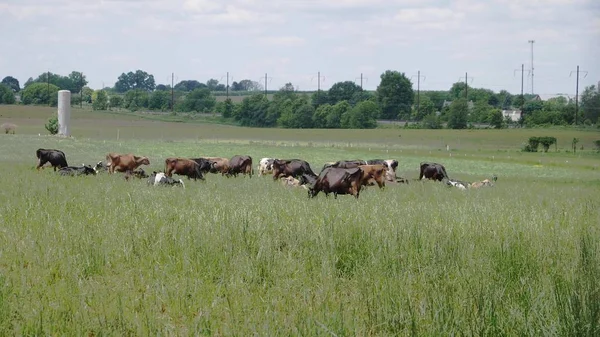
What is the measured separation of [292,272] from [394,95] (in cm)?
10818

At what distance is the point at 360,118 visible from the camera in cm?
10400

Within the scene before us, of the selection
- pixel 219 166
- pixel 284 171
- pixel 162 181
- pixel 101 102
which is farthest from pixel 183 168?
pixel 101 102

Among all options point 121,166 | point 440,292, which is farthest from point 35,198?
point 121,166

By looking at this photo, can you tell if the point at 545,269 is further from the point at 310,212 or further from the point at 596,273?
the point at 310,212

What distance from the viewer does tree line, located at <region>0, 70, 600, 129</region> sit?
327 ft

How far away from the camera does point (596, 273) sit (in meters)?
9.05

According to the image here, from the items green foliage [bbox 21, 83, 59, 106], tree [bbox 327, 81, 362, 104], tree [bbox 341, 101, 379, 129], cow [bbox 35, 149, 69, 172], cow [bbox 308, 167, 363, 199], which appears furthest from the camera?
tree [bbox 327, 81, 362, 104]

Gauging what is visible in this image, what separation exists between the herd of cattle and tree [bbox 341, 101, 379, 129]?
6904 cm

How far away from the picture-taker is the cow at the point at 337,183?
2066 cm

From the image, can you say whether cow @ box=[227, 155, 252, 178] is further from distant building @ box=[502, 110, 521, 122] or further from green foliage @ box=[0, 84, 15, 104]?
green foliage @ box=[0, 84, 15, 104]

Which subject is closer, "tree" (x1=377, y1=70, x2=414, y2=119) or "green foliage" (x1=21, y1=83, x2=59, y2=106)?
"tree" (x1=377, y1=70, x2=414, y2=119)

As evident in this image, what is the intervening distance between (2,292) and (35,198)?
7.38 m

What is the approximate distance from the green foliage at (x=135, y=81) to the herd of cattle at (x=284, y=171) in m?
148

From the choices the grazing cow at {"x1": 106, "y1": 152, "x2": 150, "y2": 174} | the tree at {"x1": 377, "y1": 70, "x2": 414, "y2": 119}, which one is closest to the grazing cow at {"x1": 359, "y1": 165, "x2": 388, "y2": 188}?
the grazing cow at {"x1": 106, "y1": 152, "x2": 150, "y2": 174}
